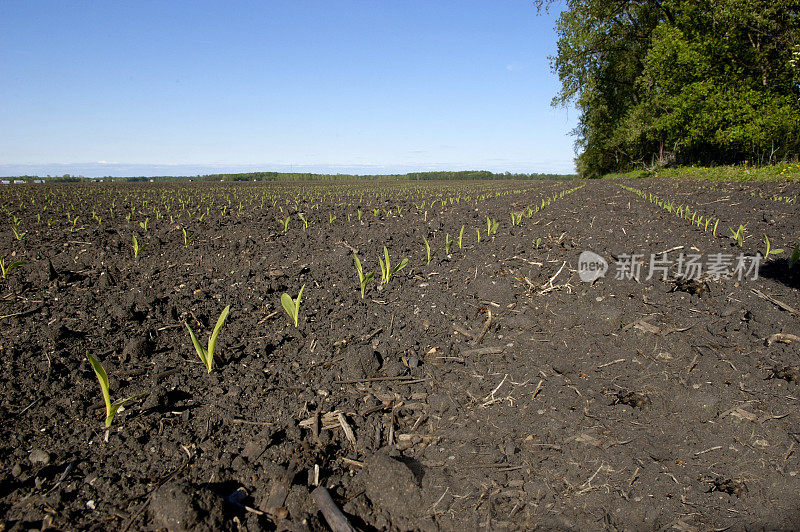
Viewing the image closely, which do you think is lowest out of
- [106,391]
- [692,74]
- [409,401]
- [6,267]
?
[409,401]

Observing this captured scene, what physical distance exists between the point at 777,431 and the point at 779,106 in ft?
76.8

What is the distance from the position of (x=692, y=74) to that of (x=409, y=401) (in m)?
25.6

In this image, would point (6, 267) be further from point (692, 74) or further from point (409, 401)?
point (692, 74)

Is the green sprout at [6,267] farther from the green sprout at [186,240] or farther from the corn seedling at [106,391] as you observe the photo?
the corn seedling at [106,391]

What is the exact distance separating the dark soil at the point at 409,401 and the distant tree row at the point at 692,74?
16630 millimetres

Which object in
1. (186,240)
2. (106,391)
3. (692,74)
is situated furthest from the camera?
(692,74)

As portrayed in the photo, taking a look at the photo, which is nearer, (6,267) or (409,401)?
(409,401)

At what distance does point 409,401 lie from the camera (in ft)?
8.36

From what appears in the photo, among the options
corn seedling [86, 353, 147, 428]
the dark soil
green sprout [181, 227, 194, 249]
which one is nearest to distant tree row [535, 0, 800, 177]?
the dark soil

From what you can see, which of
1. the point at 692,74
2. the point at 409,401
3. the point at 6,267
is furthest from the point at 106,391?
the point at 692,74

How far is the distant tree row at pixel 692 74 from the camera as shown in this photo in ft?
60.6

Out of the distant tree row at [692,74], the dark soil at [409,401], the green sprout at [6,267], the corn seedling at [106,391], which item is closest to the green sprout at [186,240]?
the dark soil at [409,401]

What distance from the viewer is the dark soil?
178cm

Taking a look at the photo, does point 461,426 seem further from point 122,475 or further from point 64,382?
point 64,382
